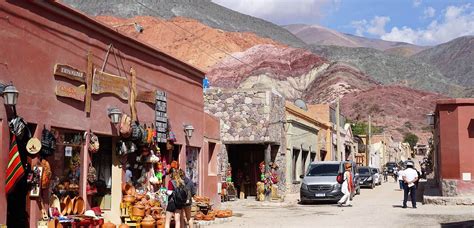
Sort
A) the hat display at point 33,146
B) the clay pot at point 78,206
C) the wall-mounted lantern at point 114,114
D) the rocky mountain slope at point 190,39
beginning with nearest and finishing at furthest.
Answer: the hat display at point 33,146 → the clay pot at point 78,206 → the wall-mounted lantern at point 114,114 → the rocky mountain slope at point 190,39

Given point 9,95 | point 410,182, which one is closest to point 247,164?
point 410,182

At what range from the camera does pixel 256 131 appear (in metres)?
29.7

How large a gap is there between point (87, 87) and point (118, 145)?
1.97m

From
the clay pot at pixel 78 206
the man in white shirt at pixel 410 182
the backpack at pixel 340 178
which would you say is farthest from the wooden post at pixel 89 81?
the backpack at pixel 340 178

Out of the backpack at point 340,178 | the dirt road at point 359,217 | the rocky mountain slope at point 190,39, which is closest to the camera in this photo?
the dirt road at point 359,217

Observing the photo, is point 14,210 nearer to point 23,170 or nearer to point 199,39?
point 23,170

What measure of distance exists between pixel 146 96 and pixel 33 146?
5335 millimetres

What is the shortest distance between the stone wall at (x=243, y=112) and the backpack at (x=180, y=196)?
51.7 feet

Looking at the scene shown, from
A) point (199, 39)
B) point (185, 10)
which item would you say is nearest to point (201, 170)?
point (199, 39)

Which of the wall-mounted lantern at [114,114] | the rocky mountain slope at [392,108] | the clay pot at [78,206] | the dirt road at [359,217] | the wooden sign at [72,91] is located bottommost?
the dirt road at [359,217]

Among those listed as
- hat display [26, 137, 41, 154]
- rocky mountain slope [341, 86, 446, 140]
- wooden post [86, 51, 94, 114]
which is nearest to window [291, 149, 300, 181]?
wooden post [86, 51, 94, 114]

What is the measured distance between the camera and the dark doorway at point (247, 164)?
32.4 meters

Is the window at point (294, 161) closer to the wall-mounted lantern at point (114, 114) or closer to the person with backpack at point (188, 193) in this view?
the person with backpack at point (188, 193)

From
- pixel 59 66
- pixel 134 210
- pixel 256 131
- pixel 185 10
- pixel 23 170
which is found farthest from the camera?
pixel 185 10
